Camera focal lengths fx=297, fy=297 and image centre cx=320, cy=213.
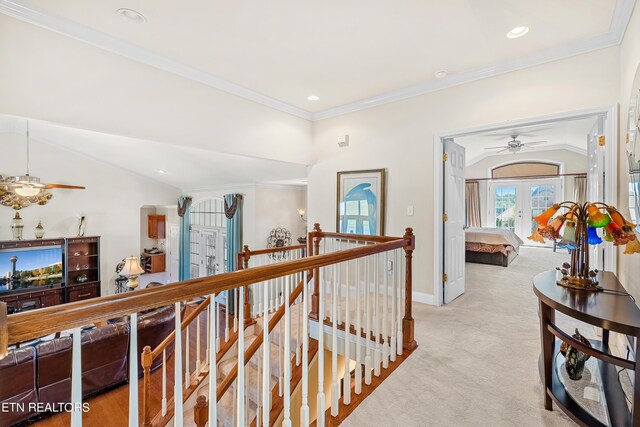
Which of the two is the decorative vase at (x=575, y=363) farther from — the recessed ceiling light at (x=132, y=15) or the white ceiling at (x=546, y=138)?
the recessed ceiling light at (x=132, y=15)

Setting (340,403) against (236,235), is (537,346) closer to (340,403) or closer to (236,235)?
(340,403)

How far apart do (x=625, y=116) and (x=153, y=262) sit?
11049mm

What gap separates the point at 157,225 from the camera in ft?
32.9

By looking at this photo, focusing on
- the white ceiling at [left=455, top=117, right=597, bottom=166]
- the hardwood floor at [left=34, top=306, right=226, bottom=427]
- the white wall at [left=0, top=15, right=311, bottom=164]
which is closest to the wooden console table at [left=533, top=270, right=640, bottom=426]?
the white wall at [left=0, top=15, right=311, bottom=164]

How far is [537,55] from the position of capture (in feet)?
9.08

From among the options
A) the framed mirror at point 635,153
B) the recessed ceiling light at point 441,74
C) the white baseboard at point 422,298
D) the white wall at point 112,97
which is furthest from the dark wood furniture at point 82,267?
the framed mirror at point 635,153

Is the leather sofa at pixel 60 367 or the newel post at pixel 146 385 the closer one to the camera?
the newel post at pixel 146 385

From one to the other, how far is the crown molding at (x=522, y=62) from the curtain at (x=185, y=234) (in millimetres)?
5930

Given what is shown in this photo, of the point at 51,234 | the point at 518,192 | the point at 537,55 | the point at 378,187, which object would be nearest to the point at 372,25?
the point at 537,55

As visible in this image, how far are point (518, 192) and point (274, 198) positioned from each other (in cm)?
713

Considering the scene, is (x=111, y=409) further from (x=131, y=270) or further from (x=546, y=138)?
(x=546, y=138)

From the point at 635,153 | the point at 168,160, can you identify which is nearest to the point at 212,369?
the point at 635,153

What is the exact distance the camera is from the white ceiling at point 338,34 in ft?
7.10

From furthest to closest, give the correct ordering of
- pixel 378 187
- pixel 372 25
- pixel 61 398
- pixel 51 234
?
pixel 51 234 → pixel 378 187 → pixel 61 398 → pixel 372 25
